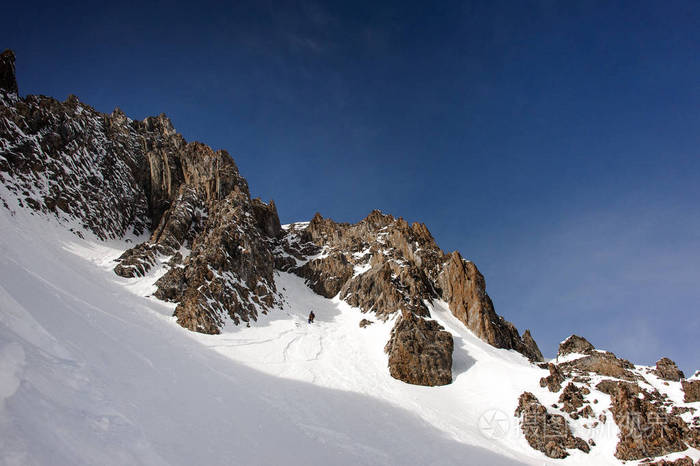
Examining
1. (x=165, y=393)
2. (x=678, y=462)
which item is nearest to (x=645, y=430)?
(x=678, y=462)

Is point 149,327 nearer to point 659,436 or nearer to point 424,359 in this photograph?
point 424,359

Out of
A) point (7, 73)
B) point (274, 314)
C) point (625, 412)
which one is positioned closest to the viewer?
point (625, 412)

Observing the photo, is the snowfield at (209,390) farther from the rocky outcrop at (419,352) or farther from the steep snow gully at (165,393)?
the rocky outcrop at (419,352)

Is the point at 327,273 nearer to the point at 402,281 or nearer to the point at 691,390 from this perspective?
the point at 402,281

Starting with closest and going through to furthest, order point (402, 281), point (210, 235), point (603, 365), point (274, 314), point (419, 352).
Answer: point (419, 352), point (603, 365), point (274, 314), point (210, 235), point (402, 281)

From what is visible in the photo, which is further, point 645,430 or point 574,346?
point 574,346

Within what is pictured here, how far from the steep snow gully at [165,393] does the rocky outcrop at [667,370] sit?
750 inches

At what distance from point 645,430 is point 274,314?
111 feet

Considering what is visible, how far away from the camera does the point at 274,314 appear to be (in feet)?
135

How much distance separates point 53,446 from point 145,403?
603 cm

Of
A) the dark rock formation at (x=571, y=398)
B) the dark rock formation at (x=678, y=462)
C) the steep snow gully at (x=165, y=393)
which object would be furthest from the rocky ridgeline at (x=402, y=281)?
the dark rock formation at (x=678, y=462)

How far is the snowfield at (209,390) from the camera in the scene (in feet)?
22.8

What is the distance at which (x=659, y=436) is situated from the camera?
70.2ft

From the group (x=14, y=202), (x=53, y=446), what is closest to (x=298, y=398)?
(x=53, y=446)
